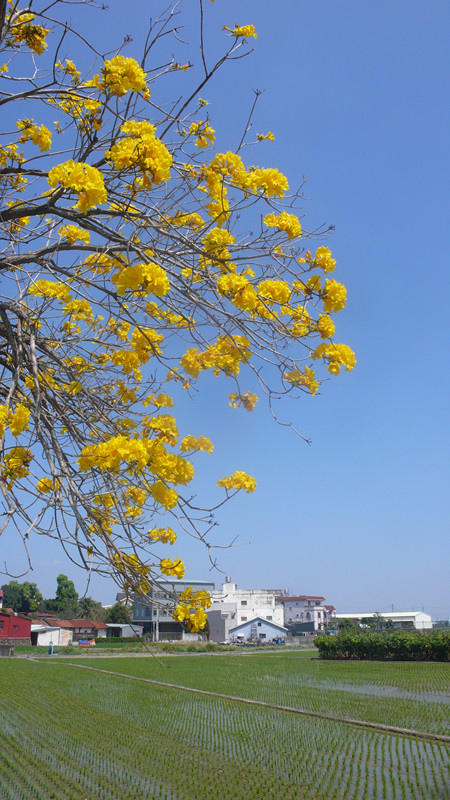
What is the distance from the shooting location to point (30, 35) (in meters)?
3.16

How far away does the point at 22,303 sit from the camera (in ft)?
10.9

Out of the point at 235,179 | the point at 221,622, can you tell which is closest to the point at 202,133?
the point at 235,179

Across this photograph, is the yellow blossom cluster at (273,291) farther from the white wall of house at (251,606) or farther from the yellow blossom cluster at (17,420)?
the white wall of house at (251,606)

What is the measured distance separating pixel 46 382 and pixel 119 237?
33.5 inches

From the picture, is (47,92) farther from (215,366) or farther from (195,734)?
(195,734)

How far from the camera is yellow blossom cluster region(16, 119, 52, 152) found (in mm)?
3375

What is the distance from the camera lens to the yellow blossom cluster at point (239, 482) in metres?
2.68

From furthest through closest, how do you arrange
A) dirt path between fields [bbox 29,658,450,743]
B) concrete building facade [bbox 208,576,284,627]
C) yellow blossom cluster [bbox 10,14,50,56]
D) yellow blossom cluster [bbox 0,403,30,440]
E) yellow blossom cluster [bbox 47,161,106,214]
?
concrete building facade [bbox 208,576,284,627] → dirt path between fields [bbox 29,658,450,743] → yellow blossom cluster [bbox 10,14,50,56] → yellow blossom cluster [bbox 0,403,30,440] → yellow blossom cluster [bbox 47,161,106,214]

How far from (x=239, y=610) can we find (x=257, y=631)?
15.1 ft

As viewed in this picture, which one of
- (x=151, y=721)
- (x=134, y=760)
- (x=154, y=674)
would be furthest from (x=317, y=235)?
(x=154, y=674)

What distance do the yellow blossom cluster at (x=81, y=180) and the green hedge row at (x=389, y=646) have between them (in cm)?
2275

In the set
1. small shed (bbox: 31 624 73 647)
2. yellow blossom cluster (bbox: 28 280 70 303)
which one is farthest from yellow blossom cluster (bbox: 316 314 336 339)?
small shed (bbox: 31 624 73 647)

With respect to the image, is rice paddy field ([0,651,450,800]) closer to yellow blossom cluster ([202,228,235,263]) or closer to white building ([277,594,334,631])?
yellow blossom cluster ([202,228,235,263])

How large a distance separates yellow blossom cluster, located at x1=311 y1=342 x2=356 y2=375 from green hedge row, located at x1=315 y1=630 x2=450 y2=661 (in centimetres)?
2178
